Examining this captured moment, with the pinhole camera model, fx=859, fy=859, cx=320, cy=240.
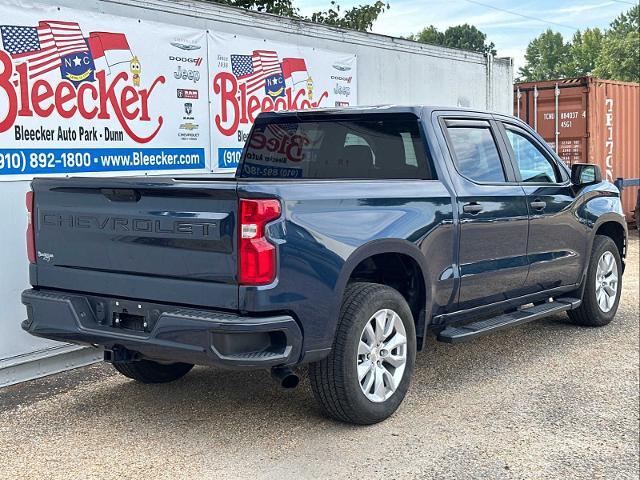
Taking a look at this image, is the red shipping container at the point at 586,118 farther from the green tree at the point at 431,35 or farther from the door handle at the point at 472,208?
the green tree at the point at 431,35

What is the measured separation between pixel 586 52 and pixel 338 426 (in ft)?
313

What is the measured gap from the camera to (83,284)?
477 centimetres

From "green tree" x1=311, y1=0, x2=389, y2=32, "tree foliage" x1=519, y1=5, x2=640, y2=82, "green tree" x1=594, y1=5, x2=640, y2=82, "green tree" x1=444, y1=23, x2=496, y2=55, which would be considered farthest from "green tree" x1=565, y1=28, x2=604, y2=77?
"green tree" x1=311, y1=0, x2=389, y2=32

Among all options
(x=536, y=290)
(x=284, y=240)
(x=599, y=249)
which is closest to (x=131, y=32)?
(x=284, y=240)

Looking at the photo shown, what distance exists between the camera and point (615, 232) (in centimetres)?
774

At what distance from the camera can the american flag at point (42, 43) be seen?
599 cm

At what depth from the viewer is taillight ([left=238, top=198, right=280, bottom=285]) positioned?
4.18m

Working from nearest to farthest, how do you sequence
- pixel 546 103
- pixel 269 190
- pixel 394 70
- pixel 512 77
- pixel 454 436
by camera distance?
pixel 269 190 → pixel 454 436 → pixel 394 70 → pixel 512 77 → pixel 546 103

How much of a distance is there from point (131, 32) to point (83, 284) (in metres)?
2.77

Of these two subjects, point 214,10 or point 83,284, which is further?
point 214,10

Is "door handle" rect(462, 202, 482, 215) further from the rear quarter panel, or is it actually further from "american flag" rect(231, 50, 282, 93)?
"american flag" rect(231, 50, 282, 93)

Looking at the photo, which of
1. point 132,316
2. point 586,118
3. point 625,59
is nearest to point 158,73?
point 132,316

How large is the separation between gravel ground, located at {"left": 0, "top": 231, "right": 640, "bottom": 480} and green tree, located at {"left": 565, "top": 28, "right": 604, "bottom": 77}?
9025cm

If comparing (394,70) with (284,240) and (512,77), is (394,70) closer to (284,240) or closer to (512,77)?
(512,77)
